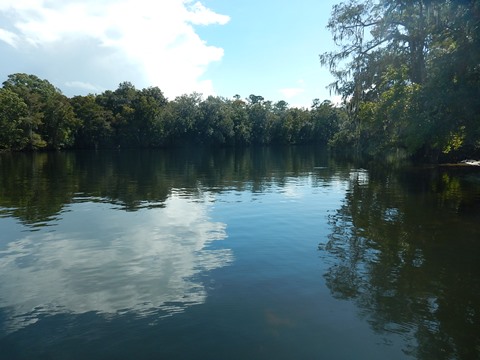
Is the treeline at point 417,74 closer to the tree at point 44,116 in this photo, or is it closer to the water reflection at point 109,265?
the water reflection at point 109,265

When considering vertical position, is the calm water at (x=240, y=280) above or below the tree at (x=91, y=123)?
below

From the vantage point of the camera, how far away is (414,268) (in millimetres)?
→ 9992

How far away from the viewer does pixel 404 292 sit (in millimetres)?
8484

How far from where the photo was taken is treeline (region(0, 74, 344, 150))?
82.7 metres

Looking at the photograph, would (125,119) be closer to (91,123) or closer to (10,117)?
(91,123)

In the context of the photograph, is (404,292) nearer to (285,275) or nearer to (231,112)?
(285,275)

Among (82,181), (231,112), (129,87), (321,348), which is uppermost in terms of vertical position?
(129,87)

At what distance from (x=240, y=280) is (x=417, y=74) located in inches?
1194

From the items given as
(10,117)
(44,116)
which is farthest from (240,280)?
(44,116)

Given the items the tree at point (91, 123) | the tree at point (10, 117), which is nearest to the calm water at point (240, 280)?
the tree at point (10, 117)

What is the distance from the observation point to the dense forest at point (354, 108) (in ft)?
67.8

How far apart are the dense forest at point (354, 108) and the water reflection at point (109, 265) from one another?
1526 cm

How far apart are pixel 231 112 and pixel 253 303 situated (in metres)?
100

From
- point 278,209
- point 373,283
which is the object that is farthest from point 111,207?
point 373,283
